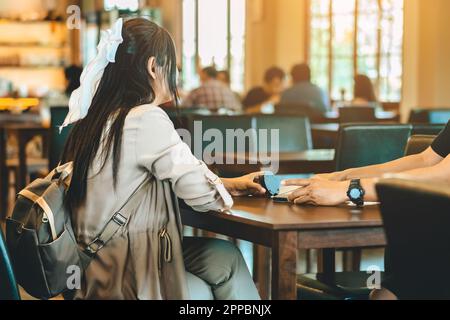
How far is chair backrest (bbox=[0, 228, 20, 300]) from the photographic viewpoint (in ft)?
6.57

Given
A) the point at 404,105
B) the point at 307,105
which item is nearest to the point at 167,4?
the point at 404,105

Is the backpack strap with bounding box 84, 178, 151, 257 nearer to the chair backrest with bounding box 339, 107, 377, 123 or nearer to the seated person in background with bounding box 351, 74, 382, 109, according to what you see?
the chair backrest with bounding box 339, 107, 377, 123

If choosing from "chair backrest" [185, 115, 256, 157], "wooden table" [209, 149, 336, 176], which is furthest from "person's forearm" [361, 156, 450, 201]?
"chair backrest" [185, 115, 256, 157]

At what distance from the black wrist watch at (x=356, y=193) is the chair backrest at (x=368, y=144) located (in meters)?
1.45

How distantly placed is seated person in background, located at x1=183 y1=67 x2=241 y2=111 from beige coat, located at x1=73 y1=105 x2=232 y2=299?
6.17m

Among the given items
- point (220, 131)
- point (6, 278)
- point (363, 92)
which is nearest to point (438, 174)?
point (6, 278)

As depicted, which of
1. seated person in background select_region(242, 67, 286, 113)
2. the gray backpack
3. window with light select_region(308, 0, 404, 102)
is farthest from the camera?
window with light select_region(308, 0, 404, 102)

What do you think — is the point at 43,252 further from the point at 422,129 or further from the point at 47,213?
the point at 422,129

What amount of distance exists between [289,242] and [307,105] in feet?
18.8

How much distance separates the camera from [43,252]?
2.20 metres

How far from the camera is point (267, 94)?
353 inches
